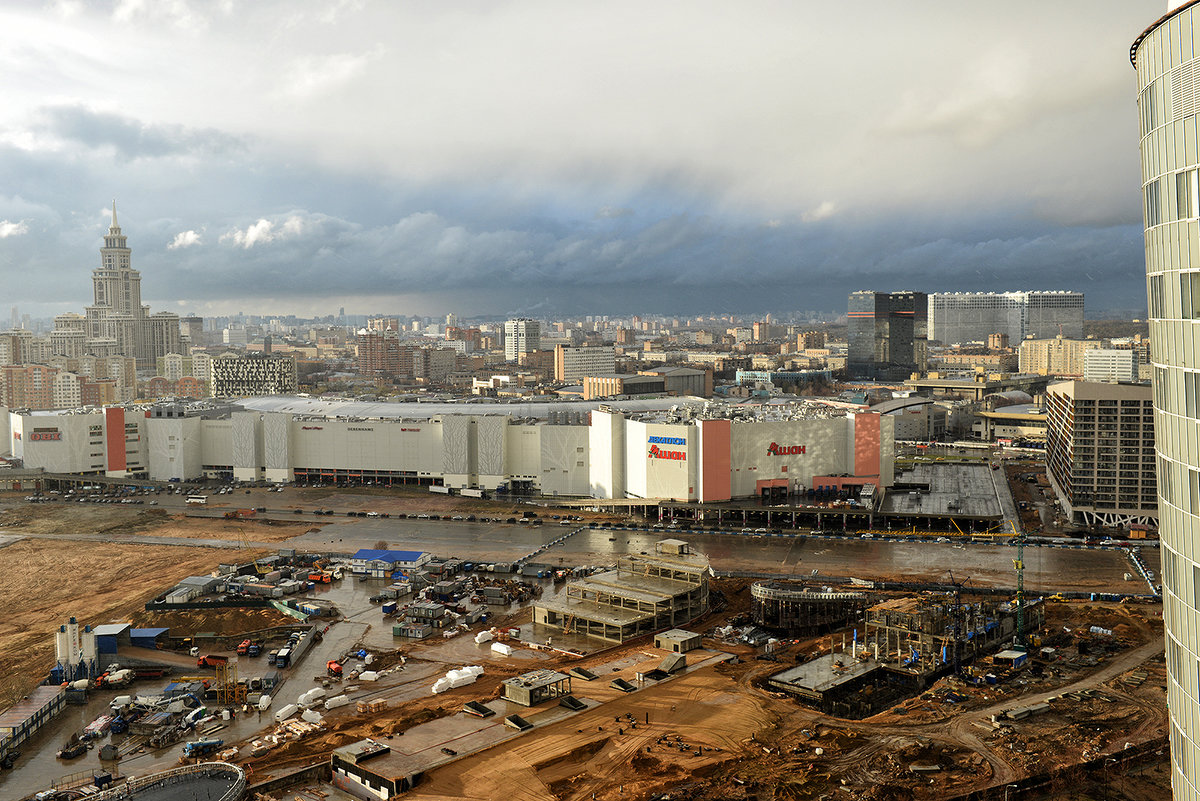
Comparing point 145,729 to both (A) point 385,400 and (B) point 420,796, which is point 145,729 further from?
(A) point 385,400

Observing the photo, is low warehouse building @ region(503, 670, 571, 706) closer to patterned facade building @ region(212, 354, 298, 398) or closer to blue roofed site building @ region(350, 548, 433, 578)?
blue roofed site building @ region(350, 548, 433, 578)

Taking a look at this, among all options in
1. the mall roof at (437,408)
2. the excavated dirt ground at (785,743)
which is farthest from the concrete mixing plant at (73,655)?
Answer: the mall roof at (437,408)

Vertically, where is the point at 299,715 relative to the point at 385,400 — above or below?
below

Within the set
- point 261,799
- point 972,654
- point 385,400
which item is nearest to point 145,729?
point 261,799

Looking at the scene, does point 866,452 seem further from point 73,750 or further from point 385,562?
point 73,750

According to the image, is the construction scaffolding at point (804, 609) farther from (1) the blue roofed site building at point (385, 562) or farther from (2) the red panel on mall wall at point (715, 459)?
(2) the red panel on mall wall at point (715, 459)

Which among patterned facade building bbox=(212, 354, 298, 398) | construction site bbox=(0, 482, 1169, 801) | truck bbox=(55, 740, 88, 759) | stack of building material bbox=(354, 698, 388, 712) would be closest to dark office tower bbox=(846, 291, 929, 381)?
patterned facade building bbox=(212, 354, 298, 398)
